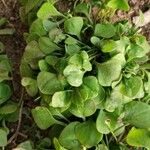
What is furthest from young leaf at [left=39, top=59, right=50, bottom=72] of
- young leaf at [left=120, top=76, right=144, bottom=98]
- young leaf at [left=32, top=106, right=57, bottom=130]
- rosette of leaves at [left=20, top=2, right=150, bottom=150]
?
young leaf at [left=120, top=76, right=144, bottom=98]

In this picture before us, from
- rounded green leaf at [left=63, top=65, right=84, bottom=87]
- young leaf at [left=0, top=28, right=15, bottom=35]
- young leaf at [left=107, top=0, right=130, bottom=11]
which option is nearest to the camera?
rounded green leaf at [left=63, top=65, right=84, bottom=87]

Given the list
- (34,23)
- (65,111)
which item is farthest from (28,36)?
(65,111)

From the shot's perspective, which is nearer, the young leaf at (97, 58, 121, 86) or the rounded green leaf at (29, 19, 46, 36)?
the young leaf at (97, 58, 121, 86)

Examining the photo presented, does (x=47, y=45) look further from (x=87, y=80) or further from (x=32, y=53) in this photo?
(x=87, y=80)

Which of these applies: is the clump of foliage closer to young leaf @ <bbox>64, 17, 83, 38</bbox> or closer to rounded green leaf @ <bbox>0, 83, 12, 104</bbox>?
rounded green leaf @ <bbox>0, 83, 12, 104</bbox>

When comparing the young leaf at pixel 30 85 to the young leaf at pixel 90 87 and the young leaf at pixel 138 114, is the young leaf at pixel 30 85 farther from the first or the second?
the young leaf at pixel 138 114

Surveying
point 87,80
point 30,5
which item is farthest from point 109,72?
point 30,5

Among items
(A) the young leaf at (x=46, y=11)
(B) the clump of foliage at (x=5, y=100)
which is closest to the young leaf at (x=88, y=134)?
(B) the clump of foliage at (x=5, y=100)
